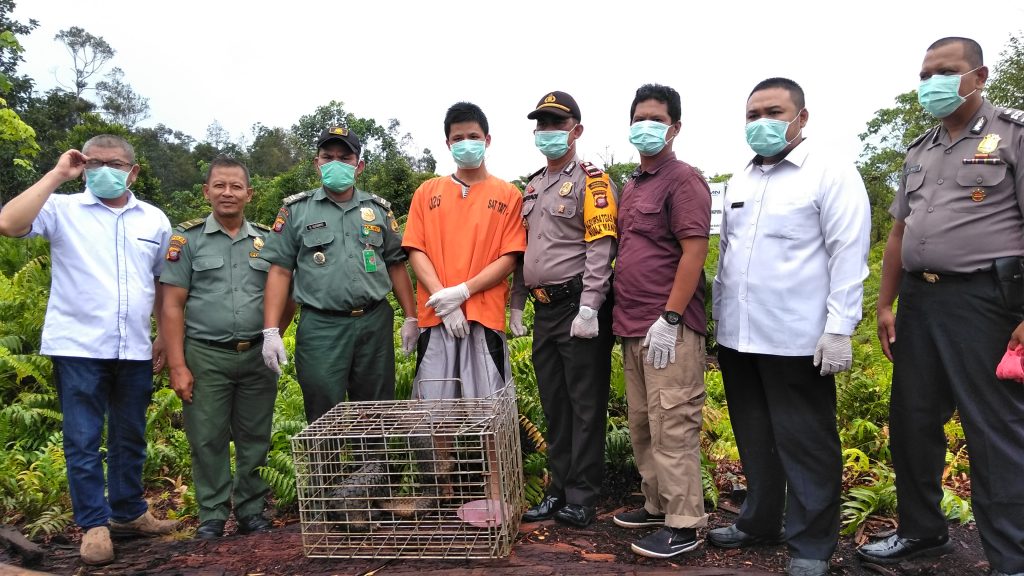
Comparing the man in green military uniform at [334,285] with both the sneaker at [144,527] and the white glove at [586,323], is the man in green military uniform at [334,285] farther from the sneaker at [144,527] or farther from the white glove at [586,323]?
the white glove at [586,323]

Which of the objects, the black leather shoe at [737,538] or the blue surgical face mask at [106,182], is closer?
the black leather shoe at [737,538]

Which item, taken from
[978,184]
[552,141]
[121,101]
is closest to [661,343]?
[552,141]

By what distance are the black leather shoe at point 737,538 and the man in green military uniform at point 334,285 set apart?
194cm

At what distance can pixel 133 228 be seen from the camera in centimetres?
369

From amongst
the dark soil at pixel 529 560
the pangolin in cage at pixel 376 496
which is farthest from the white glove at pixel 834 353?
the pangolin in cage at pixel 376 496

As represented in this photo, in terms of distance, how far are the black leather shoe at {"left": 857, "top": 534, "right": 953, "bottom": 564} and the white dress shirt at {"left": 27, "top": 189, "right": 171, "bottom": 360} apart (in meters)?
3.77

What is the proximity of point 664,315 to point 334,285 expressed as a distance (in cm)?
179

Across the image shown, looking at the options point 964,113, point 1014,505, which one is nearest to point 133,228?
point 964,113

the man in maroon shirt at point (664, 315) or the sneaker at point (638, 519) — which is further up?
the man in maroon shirt at point (664, 315)

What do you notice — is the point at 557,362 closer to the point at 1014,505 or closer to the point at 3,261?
the point at 1014,505

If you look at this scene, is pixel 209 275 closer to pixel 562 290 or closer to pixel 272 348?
pixel 272 348

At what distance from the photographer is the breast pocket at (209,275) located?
3754 millimetres

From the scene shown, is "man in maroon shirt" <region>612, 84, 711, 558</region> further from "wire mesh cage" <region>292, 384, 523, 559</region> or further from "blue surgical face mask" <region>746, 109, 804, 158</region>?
"wire mesh cage" <region>292, 384, 523, 559</region>

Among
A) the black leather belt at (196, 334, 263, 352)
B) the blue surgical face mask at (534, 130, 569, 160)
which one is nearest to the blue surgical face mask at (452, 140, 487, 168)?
the blue surgical face mask at (534, 130, 569, 160)
